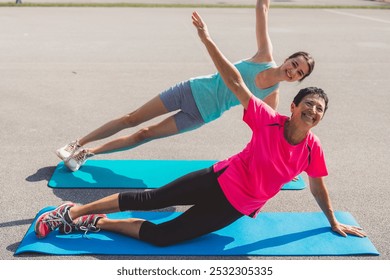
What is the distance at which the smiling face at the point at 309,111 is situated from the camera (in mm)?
3297

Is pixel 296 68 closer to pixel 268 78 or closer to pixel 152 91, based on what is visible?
pixel 268 78

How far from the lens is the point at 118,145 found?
16.0 feet

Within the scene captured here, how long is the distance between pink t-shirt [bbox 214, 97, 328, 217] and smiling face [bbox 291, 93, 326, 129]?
137 mm

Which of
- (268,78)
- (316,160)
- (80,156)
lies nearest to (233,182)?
(316,160)

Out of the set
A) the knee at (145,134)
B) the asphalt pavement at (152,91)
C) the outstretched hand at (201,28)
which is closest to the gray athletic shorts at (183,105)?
the knee at (145,134)

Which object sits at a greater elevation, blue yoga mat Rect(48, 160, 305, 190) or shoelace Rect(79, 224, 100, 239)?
blue yoga mat Rect(48, 160, 305, 190)

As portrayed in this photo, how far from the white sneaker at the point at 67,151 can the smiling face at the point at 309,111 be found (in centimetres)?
243

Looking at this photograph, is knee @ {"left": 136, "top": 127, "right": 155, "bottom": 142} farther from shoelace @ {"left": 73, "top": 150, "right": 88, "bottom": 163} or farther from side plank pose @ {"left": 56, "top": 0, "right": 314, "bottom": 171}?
shoelace @ {"left": 73, "top": 150, "right": 88, "bottom": 163}

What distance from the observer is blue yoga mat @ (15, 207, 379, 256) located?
3576 mm

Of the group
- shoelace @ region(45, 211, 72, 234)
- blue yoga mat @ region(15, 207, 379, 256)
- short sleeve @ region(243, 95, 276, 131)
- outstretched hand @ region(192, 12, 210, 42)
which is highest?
outstretched hand @ region(192, 12, 210, 42)

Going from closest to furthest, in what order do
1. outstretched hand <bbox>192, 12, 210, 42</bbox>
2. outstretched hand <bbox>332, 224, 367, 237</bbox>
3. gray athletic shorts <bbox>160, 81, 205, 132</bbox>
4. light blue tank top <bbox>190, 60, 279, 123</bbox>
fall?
1. outstretched hand <bbox>192, 12, 210, 42</bbox>
2. outstretched hand <bbox>332, 224, 367, 237</bbox>
3. light blue tank top <bbox>190, 60, 279, 123</bbox>
4. gray athletic shorts <bbox>160, 81, 205, 132</bbox>

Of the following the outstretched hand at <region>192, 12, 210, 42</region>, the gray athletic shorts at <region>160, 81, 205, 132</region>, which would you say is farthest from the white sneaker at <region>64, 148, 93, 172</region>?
the outstretched hand at <region>192, 12, 210, 42</region>

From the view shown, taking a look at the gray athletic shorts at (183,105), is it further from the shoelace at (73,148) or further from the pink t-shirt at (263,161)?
the pink t-shirt at (263,161)
